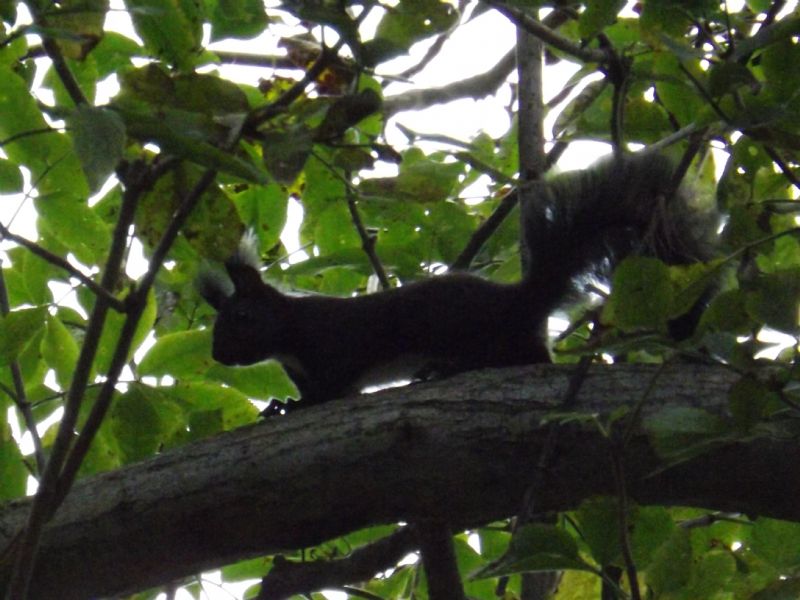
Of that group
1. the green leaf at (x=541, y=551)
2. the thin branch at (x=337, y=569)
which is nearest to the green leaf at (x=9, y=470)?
the thin branch at (x=337, y=569)

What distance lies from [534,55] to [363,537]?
1388mm

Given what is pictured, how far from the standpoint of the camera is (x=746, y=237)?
199 cm

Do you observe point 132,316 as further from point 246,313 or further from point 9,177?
point 246,313

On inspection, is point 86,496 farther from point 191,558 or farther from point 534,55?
point 534,55

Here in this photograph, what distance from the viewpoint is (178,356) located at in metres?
2.73

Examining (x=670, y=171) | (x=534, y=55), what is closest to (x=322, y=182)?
(x=534, y=55)

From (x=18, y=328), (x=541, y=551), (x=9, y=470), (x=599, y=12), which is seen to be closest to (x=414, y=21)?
(x=599, y=12)

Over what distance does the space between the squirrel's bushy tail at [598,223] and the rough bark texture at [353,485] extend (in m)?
1.04

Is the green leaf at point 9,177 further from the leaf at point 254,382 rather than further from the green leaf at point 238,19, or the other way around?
the leaf at point 254,382

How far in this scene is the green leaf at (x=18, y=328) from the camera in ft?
7.63

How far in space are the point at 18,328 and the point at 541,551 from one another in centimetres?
120

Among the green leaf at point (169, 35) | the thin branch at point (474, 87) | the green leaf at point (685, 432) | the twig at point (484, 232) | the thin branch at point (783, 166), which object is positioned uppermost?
the thin branch at point (474, 87)

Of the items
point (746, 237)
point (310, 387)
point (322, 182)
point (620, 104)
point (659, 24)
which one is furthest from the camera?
point (310, 387)

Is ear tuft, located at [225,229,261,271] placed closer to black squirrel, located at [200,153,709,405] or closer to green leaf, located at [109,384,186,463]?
black squirrel, located at [200,153,709,405]
